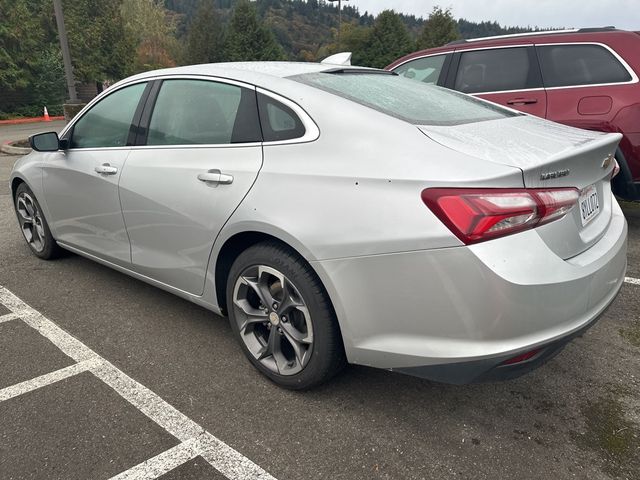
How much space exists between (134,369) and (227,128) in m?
1.36

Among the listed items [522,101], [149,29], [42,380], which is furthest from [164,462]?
[149,29]

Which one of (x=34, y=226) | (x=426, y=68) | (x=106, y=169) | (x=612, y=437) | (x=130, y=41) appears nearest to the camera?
(x=612, y=437)

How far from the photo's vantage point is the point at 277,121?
2389mm

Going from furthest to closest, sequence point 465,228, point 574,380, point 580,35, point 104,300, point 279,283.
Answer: point 580,35
point 104,300
point 574,380
point 279,283
point 465,228

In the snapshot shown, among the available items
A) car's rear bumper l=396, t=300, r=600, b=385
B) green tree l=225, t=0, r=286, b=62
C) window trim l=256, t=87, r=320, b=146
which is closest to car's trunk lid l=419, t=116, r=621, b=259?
car's rear bumper l=396, t=300, r=600, b=385

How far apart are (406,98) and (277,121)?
0.69m

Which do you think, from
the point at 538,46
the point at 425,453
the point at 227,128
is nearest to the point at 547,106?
the point at 538,46

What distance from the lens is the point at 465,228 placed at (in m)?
1.77

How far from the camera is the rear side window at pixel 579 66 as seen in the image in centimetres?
452

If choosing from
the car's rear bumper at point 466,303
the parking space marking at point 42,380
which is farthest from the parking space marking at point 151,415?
the car's rear bumper at point 466,303

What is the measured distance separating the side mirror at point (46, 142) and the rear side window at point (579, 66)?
434 centimetres

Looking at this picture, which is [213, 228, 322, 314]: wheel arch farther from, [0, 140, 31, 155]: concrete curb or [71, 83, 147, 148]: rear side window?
[0, 140, 31, 155]: concrete curb

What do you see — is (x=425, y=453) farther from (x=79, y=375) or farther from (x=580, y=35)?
(x=580, y=35)

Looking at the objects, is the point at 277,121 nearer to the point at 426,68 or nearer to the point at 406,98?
the point at 406,98
